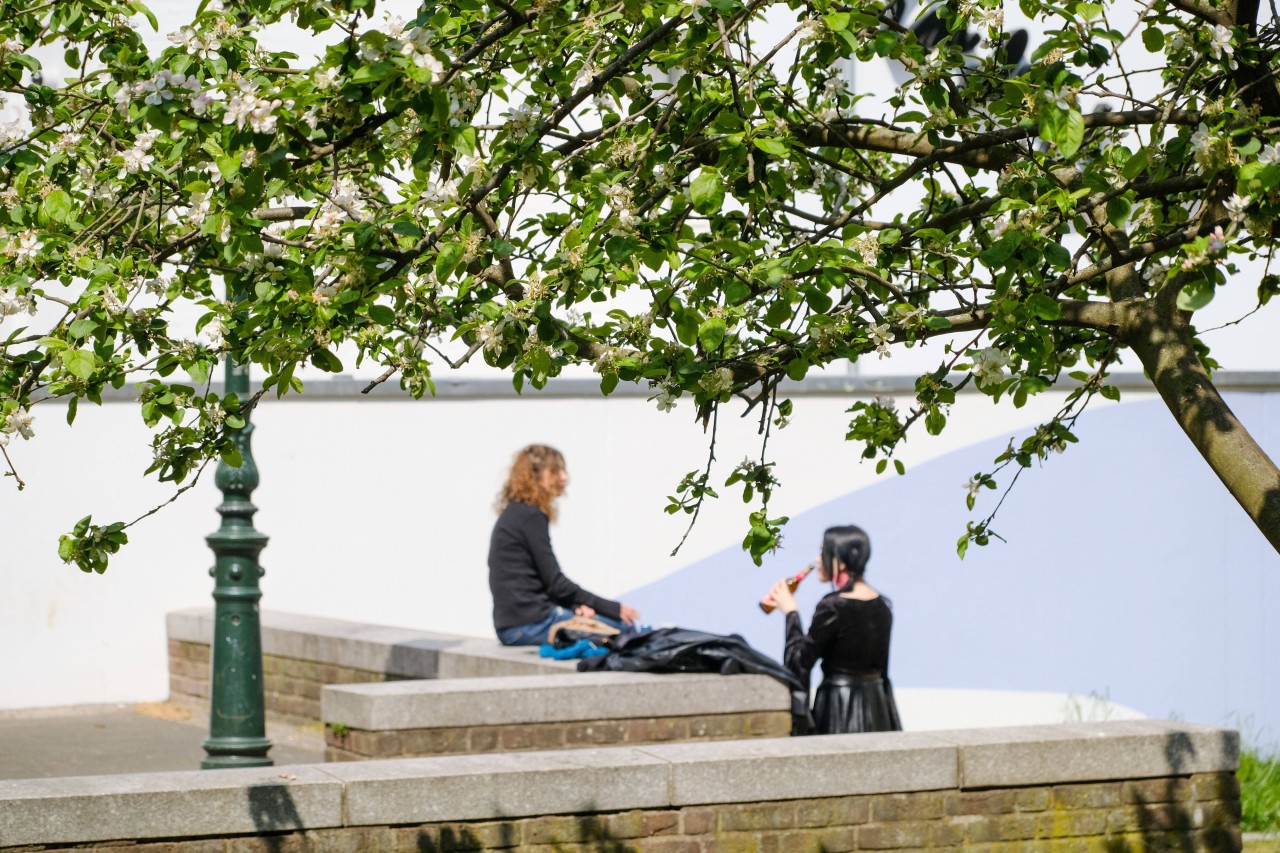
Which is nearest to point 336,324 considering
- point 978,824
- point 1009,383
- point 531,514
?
point 1009,383

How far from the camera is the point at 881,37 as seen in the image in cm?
430

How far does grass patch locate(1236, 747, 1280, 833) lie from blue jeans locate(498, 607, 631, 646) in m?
3.49

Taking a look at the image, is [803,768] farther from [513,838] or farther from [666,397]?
[666,397]

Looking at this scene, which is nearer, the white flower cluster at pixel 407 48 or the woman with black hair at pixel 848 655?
the white flower cluster at pixel 407 48

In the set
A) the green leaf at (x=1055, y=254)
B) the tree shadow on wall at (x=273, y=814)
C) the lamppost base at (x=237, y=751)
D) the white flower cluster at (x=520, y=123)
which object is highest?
the white flower cluster at (x=520, y=123)

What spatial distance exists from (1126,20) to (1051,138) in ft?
32.5

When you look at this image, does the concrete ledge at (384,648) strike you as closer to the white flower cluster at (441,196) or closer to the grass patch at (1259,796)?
the grass patch at (1259,796)

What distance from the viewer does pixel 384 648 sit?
404 inches

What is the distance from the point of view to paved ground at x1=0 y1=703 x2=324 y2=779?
10.1 metres

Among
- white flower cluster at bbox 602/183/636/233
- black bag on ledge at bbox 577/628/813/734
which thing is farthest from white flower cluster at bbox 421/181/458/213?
black bag on ledge at bbox 577/628/813/734

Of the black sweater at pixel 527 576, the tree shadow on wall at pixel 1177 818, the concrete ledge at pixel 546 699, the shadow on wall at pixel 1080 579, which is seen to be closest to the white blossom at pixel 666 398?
the tree shadow on wall at pixel 1177 818

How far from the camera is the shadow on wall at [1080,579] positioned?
44.3ft

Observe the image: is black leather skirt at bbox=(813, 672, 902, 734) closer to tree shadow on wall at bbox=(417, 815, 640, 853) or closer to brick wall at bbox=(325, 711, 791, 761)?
brick wall at bbox=(325, 711, 791, 761)

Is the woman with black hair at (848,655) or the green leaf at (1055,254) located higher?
the green leaf at (1055,254)
